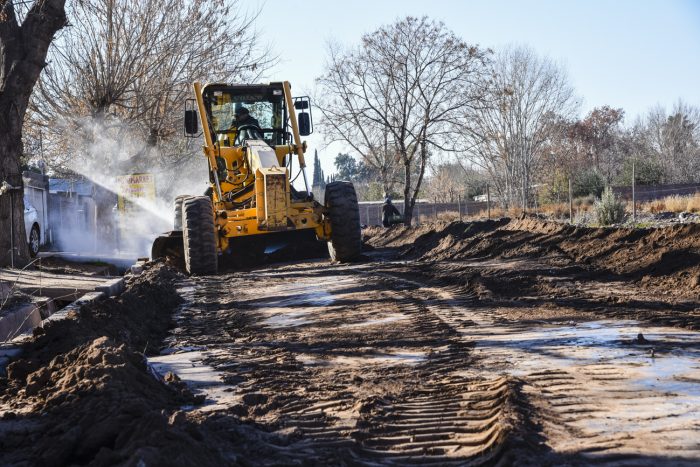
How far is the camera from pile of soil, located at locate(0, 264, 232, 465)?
396 cm

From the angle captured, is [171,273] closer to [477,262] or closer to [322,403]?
[477,262]

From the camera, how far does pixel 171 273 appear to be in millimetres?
15383

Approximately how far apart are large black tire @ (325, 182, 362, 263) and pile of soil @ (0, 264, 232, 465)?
25.9 feet

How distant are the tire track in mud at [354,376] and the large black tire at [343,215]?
4381mm

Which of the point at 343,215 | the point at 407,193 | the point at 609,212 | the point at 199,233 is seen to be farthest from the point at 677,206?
the point at 199,233

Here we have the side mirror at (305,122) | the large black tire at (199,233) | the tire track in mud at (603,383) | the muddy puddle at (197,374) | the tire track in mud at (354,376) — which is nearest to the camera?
the tire track in mud at (603,383)

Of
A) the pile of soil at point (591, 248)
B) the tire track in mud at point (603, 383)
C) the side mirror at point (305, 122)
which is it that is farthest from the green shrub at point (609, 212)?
the tire track in mud at point (603, 383)

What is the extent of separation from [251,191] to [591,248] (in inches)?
250

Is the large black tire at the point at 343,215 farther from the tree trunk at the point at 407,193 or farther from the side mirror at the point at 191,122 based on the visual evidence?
the tree trunk at the point at 407,193

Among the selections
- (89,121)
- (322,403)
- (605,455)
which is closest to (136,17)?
(89,121)

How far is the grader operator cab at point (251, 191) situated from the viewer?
1497cm

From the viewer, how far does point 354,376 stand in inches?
249

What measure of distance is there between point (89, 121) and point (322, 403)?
70.9 feet

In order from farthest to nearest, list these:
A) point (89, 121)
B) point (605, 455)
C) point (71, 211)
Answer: point (71, 211), point (89, 121), point (605, 455)
